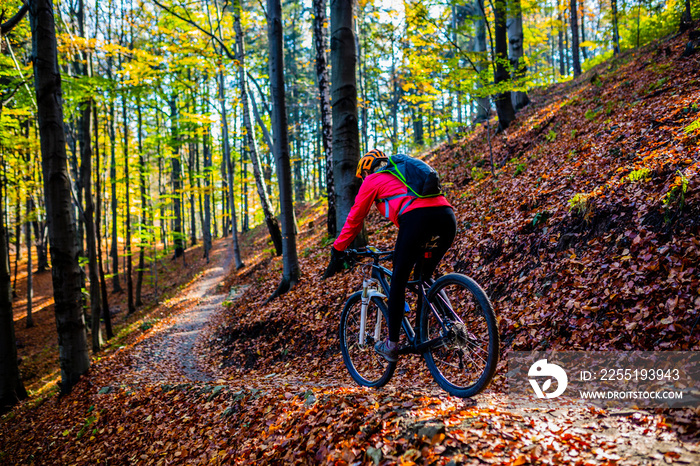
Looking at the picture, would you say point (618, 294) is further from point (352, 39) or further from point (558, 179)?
point (352, 39)

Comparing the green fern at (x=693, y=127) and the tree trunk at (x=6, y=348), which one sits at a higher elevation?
the green fern at (x=693, y=127)

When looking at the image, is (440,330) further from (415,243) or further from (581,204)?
(581,204)

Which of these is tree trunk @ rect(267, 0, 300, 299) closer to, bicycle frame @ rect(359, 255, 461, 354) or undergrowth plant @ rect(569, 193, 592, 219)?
bicycle frame @ rect(359, 255, 461, 354)

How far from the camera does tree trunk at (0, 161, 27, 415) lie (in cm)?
830

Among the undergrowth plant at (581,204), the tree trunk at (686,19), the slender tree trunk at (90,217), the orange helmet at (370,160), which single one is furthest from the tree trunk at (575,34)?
the slender tree trunk at (90,217)

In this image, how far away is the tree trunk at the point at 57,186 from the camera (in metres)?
6.95

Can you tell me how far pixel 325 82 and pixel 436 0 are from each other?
4323 millimetres

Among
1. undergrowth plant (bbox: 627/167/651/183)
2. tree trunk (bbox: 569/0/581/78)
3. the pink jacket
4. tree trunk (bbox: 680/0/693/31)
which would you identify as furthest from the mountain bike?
tree trunk (bbox: 569/0/581/78)

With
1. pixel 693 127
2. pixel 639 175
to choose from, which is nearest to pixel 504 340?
pixel 639 175

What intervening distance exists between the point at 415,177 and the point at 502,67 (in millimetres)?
9863

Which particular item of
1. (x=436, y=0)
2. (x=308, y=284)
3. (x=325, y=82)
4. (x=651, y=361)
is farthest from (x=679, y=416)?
(x=436, y=0)

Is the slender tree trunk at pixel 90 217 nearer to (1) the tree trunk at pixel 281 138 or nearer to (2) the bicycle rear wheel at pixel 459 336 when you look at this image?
(1) the tree trunk at pixel 281 138

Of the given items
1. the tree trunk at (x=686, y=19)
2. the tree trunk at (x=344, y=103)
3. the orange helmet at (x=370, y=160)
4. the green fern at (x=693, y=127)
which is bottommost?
the orange helmet at (x=370, y=160)

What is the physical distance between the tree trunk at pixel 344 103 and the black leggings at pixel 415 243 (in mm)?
4536
